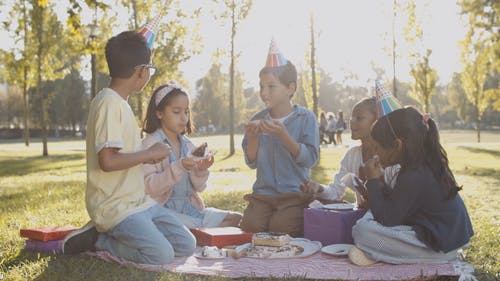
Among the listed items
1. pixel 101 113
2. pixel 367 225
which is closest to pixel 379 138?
pixel 367 225

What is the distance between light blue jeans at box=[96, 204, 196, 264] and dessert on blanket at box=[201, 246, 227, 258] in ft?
0.37

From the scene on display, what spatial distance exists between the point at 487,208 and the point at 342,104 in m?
74.7

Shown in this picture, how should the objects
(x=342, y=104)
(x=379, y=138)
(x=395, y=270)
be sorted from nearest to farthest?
(x=395, y=270) < (x=379, y=138) < (x=342, y=104)

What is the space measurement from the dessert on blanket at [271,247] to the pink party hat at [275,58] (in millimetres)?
1731

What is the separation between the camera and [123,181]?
3980 millimetres

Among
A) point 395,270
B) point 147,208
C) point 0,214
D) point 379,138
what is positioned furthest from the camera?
point 0,214

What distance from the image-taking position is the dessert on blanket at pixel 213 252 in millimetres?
4013

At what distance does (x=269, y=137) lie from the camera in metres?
5.29

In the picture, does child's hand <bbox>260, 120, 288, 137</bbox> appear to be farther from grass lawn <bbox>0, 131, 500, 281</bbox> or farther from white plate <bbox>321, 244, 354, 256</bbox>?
grass lawn <bbox>0, 131, 500, 281</bbox>

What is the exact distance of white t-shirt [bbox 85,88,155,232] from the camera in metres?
3.86

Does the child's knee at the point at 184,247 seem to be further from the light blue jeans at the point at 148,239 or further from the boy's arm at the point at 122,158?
the boy's arm at the point at 122,158

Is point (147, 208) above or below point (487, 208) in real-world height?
above

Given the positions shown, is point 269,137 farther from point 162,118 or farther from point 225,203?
point 225,203

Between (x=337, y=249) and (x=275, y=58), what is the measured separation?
1.92 m
